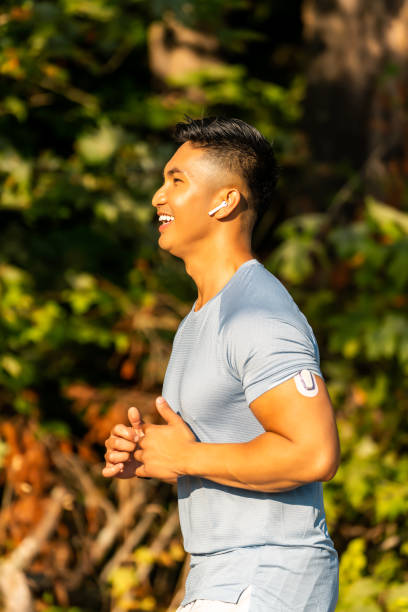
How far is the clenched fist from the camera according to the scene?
215cm

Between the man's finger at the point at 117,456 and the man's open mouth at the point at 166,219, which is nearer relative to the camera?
the man's finger at the point at 117,456

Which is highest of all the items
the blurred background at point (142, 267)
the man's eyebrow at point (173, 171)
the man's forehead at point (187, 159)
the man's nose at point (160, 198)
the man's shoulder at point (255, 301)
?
the man's forehead at point (187, 159)

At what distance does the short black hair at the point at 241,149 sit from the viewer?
2.32m

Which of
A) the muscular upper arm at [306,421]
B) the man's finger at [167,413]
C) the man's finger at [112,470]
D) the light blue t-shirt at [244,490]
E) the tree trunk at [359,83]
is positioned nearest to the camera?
the muscular upper arm at [306,421]

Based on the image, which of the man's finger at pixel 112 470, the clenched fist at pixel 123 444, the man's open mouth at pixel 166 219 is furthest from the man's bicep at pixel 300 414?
the man's open mouth at pixel 166 219

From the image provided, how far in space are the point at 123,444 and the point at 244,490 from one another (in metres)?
0.33

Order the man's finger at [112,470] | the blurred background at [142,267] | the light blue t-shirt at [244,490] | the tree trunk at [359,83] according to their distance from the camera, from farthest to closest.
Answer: the tree trunk at [359,83]
the blurred background at [142,267]
the man's finger at [112,470]
the light blue t-shirt at [244,490]

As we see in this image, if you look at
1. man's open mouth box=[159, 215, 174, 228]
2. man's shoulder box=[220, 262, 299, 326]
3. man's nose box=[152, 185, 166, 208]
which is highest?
man's nose box=[152, 185, 166, 208]

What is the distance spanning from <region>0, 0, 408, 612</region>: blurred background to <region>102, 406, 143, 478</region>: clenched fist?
2928 millimetres

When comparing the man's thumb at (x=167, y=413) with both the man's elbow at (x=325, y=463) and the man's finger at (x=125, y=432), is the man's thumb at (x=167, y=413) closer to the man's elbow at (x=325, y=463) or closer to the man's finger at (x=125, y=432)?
the man's finger at (x=125, y=432)

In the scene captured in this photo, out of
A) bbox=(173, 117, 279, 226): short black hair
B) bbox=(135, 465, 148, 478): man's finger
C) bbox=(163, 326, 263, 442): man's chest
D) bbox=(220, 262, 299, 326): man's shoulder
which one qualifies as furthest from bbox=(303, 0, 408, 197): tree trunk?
bbox=(135, 465, 148, 478): man's finger

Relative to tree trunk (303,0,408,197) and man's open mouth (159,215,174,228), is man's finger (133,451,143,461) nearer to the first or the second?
man's open mouth (159,215,174,228)

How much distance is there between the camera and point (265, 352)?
1944 mm

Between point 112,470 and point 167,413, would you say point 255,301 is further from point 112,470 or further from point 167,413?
point 112,470
